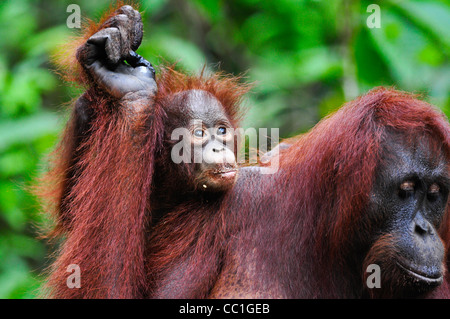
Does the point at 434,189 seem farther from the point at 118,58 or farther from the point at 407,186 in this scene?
the point at 118,58

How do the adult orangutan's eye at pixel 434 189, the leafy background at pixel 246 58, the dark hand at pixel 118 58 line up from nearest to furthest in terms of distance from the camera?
the adult orangutan's eye at pixel 434 189
the dark hand at pixel 118 58
the leafy background at pixel 246 58

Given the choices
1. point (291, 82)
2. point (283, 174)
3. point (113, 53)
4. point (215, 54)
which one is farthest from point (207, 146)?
point (215, 54)

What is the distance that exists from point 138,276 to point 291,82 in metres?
4.28

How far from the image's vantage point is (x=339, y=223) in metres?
2.27

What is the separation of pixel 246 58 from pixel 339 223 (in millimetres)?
4715

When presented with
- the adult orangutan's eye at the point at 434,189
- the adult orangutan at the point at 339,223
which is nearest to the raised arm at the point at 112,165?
the adult orangutan at the point at 339,223

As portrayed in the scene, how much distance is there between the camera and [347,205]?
224cm

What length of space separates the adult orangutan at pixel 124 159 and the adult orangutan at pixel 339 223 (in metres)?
0.16

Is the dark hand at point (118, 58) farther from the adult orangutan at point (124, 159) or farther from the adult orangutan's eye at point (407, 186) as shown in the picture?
the adult orangutan's eye at point (407, 186)

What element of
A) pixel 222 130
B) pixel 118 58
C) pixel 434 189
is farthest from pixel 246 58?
pixel 434 189

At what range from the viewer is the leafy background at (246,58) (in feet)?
14.4

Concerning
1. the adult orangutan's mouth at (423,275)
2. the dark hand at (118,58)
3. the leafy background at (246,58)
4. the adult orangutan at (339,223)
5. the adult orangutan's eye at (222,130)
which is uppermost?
the leafy background at (246,58)

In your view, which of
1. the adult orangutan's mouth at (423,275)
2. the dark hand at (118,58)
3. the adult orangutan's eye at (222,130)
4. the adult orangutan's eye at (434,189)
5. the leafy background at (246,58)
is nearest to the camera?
the adult orangutan's mouth at (423,275)
